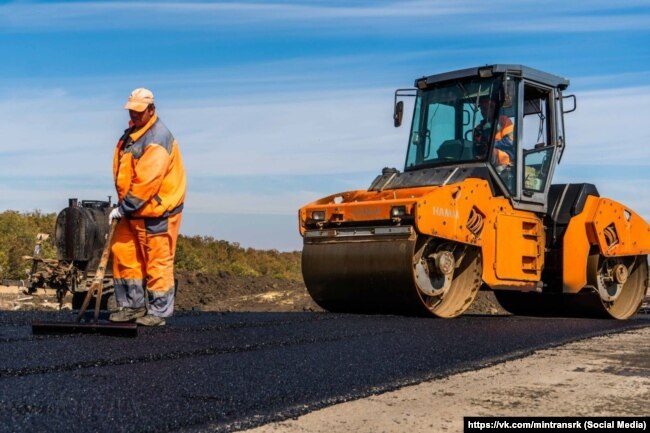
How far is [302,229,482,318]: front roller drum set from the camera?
23.4 feet

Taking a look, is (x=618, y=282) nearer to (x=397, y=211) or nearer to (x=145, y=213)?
(x=397, y=211)

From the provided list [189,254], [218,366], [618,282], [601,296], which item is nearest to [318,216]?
[601,296]

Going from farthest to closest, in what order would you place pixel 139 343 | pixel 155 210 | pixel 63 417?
pixel 155 210 → pixel 139 343 → pixel 63 417

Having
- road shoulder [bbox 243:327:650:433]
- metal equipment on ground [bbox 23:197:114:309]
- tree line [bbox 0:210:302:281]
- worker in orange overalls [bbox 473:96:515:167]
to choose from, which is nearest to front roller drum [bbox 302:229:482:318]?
worker in orange overalls [bbox 473:96:515:167]

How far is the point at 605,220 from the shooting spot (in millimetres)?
8867

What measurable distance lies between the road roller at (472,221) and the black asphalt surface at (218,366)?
100 cm

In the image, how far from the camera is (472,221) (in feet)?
25.1

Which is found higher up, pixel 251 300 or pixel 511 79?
pixel 511 79

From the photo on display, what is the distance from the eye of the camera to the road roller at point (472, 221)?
23.9 ft

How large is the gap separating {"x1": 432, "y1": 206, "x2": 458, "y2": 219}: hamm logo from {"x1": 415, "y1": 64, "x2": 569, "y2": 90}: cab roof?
157cm

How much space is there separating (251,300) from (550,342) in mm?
10288

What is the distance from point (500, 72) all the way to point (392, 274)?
2385mm

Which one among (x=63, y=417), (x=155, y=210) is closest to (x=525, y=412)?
(x=63, y=417)

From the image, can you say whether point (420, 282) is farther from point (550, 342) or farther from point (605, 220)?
Result: point (605, 220)
